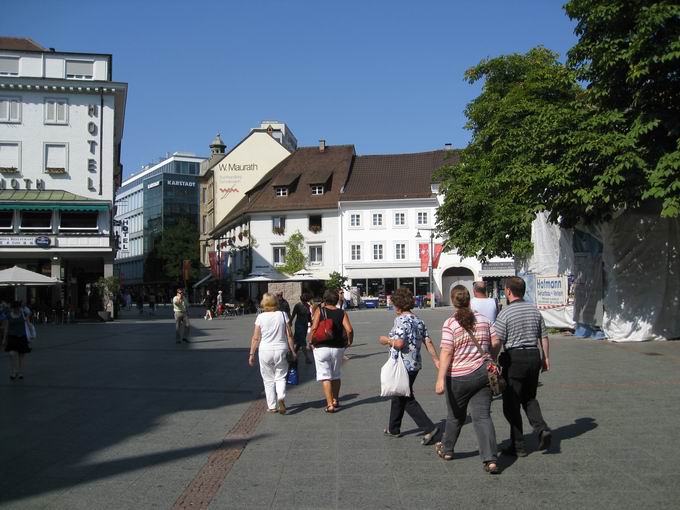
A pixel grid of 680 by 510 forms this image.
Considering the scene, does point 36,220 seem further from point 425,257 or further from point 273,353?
point 273,353

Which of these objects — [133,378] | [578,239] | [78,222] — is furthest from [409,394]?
[78,222]

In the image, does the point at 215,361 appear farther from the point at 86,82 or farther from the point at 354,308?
the point at 354,308

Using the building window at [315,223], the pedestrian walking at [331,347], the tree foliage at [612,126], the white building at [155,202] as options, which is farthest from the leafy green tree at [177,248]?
the pedestrian walking at [331,347]

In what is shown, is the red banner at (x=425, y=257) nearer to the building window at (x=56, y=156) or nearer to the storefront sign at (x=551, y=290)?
the building window at (x=56, y=156)

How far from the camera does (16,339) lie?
13.1 metres

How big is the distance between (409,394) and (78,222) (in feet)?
115

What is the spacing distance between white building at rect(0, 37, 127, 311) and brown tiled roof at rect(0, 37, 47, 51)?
15.9 ft

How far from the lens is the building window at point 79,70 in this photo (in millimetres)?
40812

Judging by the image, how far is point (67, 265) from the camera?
140 feet

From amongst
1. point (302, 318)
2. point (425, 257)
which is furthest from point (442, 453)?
point (425, 257)

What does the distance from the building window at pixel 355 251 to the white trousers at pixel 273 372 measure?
4871 cm

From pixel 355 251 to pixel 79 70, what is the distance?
26.0m

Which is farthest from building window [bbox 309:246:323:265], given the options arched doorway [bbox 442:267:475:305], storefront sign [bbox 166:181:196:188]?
storefront sign [bbox 166:181:196:188]

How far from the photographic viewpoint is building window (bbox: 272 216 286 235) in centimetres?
5891
